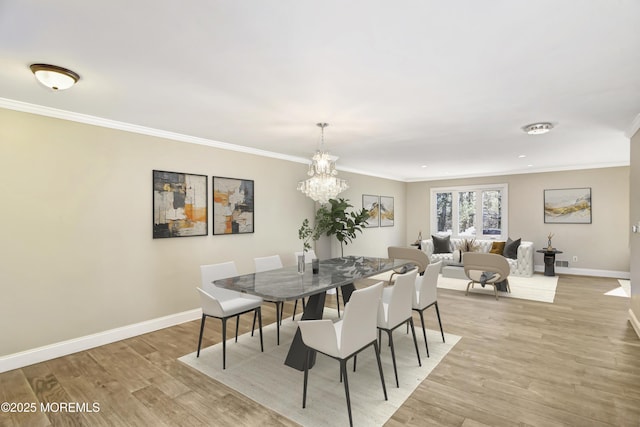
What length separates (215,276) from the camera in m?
3.47

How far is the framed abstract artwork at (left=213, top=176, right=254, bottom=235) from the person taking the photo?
4516mm

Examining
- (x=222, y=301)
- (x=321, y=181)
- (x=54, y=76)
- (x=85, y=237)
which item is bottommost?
(x=222, y=301)

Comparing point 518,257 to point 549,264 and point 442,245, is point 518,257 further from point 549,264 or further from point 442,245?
point 442,245

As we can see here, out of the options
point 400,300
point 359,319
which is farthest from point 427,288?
point 359,319

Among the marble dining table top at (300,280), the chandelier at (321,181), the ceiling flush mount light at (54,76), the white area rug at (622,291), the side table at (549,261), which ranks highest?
the ceiling flush mount light at (54,76)

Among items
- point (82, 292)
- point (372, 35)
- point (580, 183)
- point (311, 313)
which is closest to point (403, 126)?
point (372, 35)

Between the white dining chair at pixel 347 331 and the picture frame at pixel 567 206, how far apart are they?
695 cm

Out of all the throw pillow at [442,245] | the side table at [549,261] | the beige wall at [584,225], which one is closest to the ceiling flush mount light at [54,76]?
the throw pillow at [442,245]

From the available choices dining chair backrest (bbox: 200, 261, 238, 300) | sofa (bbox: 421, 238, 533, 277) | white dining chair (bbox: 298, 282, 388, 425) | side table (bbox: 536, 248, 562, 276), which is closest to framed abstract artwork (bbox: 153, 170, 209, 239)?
dining chair backrest (bbox: 200, 261, 238, 300)

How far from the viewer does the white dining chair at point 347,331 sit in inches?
83.9

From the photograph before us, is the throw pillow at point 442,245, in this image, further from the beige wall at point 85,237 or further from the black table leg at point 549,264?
the beige wall at point 85,237

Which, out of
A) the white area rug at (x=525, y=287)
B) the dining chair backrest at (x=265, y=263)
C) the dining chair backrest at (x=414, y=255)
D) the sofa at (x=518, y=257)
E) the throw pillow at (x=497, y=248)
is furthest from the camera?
the throw pillow at (x=497, y=248)

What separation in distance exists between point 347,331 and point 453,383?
1.18m

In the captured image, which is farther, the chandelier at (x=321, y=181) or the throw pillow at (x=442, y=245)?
the throw pillow at (x=442, y=245)
